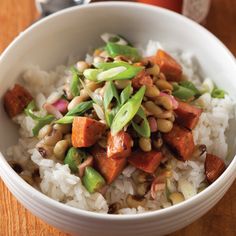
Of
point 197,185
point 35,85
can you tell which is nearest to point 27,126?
point 35,85

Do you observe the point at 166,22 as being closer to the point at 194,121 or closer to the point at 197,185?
the point at 194,121

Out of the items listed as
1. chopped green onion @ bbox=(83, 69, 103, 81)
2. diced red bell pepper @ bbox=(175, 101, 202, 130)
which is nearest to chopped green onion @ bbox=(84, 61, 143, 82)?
chopped green onion @ bbox=(83, 69, 103, 81)

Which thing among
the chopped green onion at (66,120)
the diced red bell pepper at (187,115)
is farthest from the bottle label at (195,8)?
the chopped green onion at (66,120)

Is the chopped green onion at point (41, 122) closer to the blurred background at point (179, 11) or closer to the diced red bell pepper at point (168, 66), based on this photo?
the diced red bell pepper at point (168, 66)

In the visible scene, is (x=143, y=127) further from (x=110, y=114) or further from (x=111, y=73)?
(x=111, y=73)

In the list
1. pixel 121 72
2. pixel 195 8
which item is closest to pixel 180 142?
pixel 121 72

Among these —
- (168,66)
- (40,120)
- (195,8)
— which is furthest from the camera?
(195,8)
